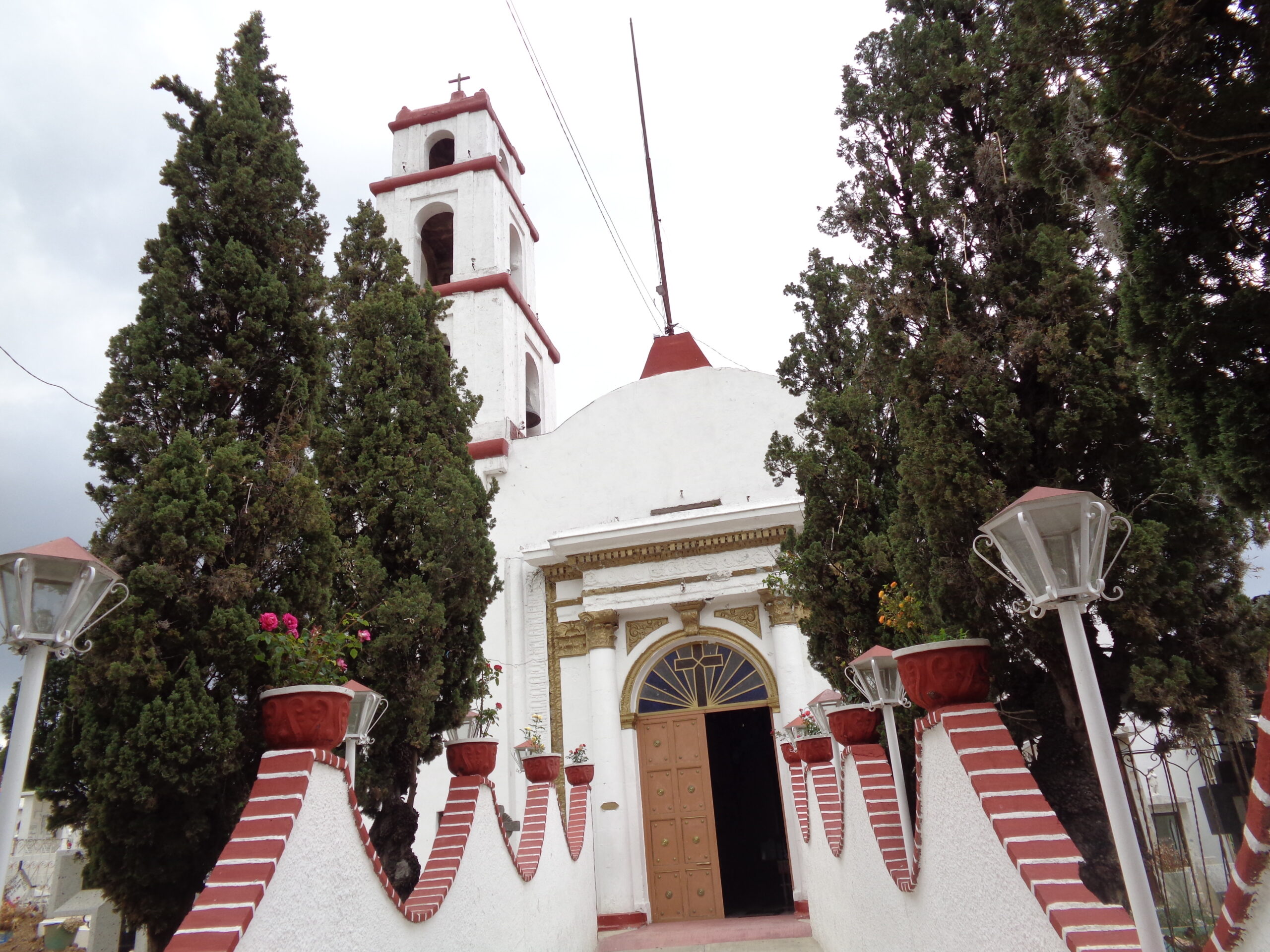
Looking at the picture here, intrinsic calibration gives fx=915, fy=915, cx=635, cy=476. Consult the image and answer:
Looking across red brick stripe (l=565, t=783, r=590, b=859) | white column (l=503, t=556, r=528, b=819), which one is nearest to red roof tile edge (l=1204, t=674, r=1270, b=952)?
red brick stripe (l=565, t=783, r=590, b=859)

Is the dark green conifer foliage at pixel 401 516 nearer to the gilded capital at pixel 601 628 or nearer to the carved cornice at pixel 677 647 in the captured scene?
the gilded capital at pixel 601 628

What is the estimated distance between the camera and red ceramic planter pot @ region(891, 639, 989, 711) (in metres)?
3.40

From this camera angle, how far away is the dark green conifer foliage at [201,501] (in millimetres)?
4059

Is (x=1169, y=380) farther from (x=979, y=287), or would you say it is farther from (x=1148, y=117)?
(x=979, y=287)

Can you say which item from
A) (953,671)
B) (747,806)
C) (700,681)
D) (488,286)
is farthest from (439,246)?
(953,671)

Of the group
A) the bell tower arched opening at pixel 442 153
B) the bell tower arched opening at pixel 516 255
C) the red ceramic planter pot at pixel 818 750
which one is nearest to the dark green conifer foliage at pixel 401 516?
the red ceramic planter pot at pixel 818 750

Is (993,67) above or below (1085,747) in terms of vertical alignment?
above

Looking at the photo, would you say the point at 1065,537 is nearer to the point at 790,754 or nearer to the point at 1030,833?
the point at 1030,833

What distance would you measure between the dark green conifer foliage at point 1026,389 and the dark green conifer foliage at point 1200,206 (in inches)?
10.8

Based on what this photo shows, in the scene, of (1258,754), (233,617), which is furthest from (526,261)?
(1258,754)

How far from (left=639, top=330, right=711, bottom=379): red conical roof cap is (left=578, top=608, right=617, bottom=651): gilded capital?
3.64 metres

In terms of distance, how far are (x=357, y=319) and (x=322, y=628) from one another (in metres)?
3.57

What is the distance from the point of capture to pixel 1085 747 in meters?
4.39

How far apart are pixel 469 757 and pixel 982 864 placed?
11.1 ft
